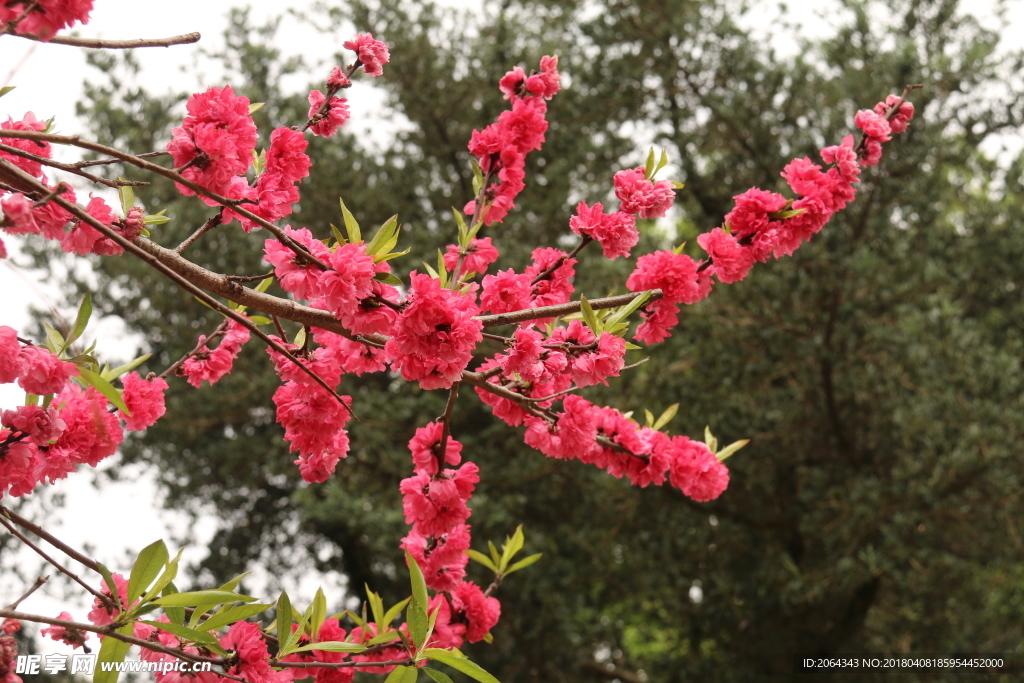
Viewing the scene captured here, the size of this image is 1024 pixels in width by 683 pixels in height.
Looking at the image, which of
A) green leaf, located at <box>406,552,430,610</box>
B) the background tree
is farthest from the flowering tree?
the background tree

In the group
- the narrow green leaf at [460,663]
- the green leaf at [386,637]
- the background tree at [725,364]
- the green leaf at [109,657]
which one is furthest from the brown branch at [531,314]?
the background tree at [725,364]

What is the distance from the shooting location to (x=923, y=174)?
5539mm

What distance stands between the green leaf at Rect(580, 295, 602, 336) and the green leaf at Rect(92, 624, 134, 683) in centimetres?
96

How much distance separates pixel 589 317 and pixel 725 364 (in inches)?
183

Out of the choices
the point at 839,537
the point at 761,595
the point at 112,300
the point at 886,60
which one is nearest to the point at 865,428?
the point at 839,537

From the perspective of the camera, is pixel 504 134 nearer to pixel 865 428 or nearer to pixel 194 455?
pixel 865 428

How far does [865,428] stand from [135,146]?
5.86m

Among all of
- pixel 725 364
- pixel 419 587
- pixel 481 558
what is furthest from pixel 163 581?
pixel 725 364

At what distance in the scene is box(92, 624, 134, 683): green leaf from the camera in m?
1.24

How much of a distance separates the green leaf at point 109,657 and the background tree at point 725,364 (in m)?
3.85

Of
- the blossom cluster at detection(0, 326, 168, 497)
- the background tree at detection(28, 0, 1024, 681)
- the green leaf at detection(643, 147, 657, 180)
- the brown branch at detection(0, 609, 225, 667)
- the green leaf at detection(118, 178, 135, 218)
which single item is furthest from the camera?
the background tree at detection(28, 0, 1024, 681)

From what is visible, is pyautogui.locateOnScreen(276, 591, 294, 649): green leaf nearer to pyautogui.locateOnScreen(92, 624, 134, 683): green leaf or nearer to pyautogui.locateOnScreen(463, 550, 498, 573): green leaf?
pyautogui.locateOnScreen(92, 624, 134, 683): green leaf

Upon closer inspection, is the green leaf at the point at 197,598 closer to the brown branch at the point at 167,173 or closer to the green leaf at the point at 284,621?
the green leaf at the point at 284,621

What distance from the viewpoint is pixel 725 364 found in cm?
595
